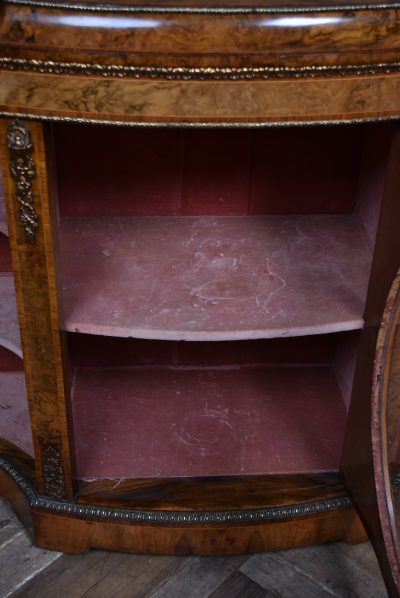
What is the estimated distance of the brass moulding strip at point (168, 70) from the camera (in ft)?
3.47

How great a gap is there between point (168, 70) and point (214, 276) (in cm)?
51

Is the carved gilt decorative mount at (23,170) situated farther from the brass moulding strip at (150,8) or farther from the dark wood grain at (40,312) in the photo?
the brass moulding strip at (150,8)

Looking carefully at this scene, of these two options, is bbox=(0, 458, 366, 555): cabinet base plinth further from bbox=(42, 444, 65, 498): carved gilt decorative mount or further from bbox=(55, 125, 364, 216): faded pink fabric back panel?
bbox=(55, 125, 364, 216): faded pink fabric back panel

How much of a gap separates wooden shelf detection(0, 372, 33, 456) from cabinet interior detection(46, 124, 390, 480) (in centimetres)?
11

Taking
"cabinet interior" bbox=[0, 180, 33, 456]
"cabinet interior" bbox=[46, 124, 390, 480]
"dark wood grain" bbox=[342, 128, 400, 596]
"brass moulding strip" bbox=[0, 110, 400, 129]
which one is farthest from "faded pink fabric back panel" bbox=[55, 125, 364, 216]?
"brass moulding strip" bbox=[0, 110, 400, 129]

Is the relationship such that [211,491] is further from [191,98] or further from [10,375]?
[191,98]

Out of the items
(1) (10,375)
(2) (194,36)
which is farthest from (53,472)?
(2) (194,36)

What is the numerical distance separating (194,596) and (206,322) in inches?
21.9

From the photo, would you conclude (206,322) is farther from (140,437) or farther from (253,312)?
(140,437)

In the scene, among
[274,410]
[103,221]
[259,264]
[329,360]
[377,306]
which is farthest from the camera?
[329,360]

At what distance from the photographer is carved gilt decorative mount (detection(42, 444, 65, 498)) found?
1.46m

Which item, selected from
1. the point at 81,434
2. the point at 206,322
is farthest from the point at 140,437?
the point at 206,322

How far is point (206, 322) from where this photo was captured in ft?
4.50

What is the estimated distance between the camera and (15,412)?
69.9 inches
